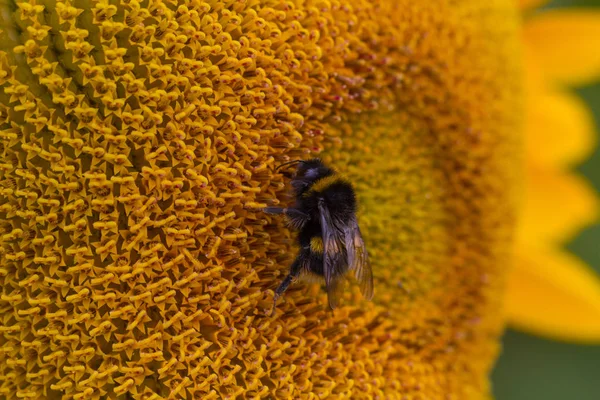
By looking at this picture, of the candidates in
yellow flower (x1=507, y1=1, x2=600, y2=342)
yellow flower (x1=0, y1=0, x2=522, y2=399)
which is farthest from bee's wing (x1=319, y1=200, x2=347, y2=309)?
yellow flower (x1=507, y1=1, x2=600, y2=342)

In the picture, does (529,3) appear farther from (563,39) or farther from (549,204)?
(549,204)

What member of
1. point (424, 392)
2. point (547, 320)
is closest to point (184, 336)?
point (424, 392)

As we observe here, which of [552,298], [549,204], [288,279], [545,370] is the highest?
[288,279]

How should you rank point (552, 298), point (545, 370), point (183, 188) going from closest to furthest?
point (183, 188)
point (552, 298)
point (545, 370)

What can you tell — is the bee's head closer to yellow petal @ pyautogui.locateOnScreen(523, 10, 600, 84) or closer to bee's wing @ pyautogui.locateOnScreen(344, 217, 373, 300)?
bee's wing @ pyautogui.locateOnScreen(344, 217, 373, 300)

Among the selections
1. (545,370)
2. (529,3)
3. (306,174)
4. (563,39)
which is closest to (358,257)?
(306,174)

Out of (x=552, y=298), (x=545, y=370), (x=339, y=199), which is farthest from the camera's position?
(x=545, y=370)
